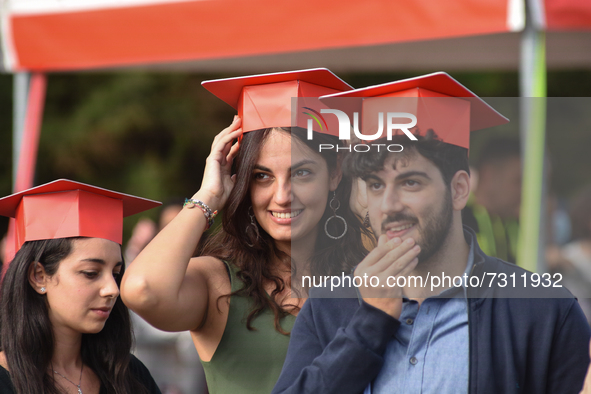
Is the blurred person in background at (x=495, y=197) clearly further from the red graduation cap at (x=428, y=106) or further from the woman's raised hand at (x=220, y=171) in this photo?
the woman's raised hand at (x=220, y=171)

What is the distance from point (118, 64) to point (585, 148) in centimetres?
267

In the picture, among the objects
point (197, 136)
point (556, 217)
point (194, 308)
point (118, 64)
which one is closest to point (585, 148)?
point (556, 217)

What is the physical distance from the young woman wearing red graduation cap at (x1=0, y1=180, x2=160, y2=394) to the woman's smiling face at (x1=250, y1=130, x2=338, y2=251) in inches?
23.7

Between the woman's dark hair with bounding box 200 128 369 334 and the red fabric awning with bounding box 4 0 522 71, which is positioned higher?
the red fabric awning with bounding box 4 0 522 71

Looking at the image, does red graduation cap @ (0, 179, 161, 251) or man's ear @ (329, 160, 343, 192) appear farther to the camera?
red graduation cap @ (0, 179, 161, 251)

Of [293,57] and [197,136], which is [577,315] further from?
[197,136]

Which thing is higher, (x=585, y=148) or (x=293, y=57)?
(x=293, y=57)

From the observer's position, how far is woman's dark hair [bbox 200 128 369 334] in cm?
137

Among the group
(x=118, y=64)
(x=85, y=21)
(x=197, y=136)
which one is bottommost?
(x=118, y=64)

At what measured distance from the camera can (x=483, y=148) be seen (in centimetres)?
132

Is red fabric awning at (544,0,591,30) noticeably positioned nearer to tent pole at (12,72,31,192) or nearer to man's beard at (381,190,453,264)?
man's beard at (381,190,453,264)

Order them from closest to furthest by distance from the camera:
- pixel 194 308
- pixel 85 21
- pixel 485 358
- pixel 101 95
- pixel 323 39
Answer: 1. pixel 485 358
2. pixel 194 308
3. pixel 323 39
4. pixel 85 21
5. pixel 101 95

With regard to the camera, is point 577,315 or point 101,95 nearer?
point 577,315

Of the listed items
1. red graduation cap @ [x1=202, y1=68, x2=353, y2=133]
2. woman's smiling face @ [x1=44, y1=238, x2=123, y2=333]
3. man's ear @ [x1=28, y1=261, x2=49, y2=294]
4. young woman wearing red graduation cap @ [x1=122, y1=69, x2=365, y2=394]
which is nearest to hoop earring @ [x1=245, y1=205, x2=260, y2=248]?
young woman wearing red graduation cap @ [x1=122, y1=69, x2=365, y2=394]
